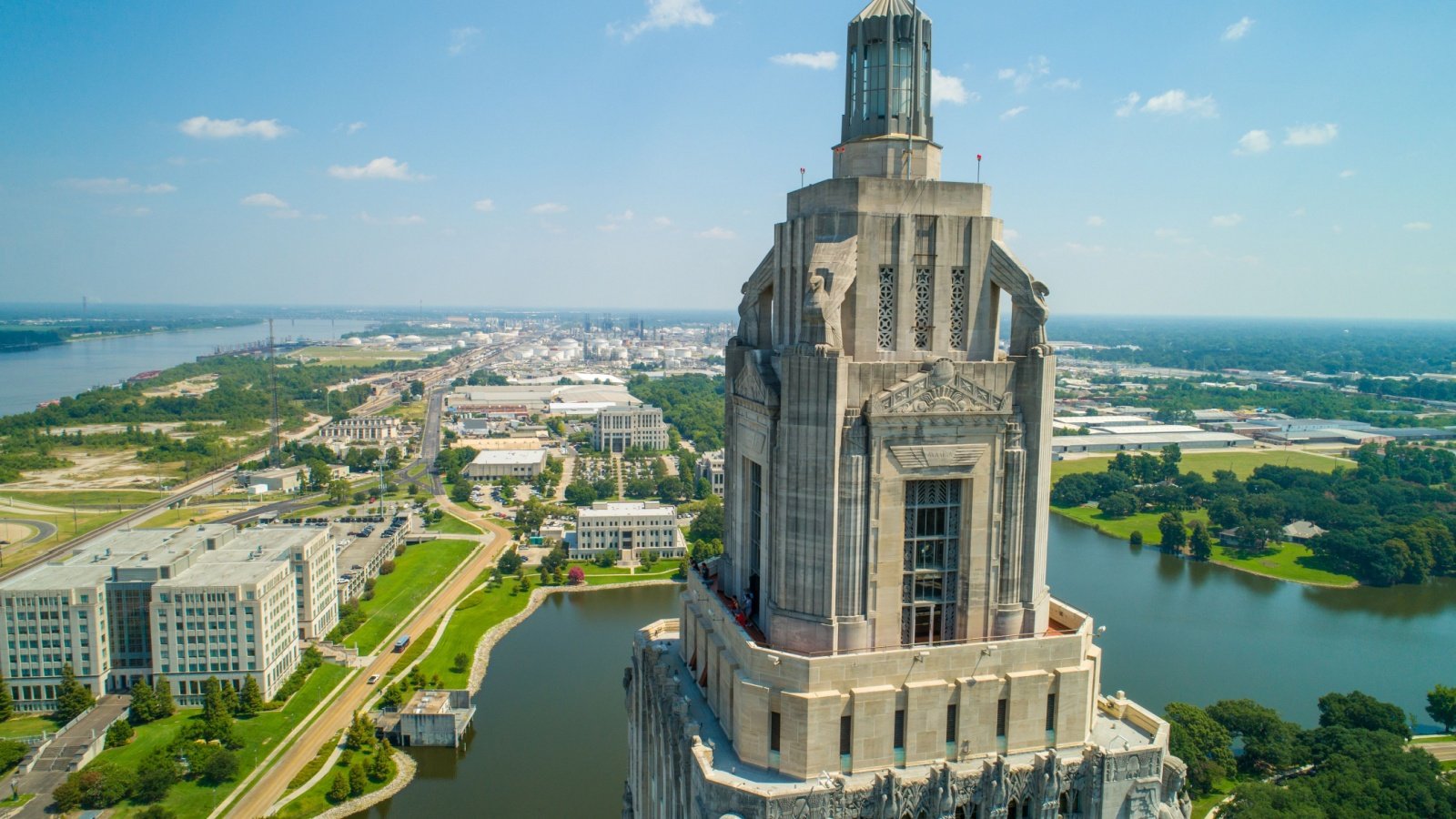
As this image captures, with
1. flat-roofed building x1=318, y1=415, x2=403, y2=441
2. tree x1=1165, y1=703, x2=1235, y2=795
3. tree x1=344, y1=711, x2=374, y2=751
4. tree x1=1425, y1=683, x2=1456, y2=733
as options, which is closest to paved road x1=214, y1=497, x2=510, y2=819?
tree x1=344, y1=711, x2=374, y2=751

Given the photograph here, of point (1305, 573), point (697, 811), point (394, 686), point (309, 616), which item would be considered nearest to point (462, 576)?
point (309, 616)

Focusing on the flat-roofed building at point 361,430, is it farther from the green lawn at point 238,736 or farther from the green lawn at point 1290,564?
the green lawn at point 1290,564

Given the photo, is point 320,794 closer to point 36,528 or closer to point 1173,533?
point 36,528

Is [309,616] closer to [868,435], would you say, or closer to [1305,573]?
[868,435]

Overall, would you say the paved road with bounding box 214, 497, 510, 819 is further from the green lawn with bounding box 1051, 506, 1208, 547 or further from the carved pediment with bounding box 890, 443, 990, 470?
the green lawn with bounding box 1051, 506, 1208, 547

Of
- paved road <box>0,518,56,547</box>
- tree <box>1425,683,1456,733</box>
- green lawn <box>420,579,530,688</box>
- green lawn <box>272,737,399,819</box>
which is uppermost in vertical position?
tree <box>1425,683,1456,733</box>

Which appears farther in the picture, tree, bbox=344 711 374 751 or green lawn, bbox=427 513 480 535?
green lawn, bbox=427 513 480 535
